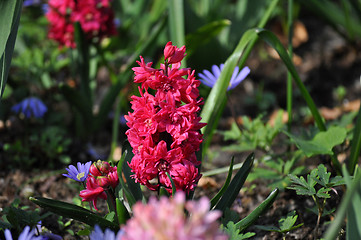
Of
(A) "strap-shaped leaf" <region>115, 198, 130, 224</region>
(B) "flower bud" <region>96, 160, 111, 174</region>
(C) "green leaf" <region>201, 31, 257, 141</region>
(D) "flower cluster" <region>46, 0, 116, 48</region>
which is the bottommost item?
(A) "strap-shaped leaf" <region>115, 198, 130, 224</region>

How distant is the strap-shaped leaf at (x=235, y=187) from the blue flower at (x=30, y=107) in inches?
43.0

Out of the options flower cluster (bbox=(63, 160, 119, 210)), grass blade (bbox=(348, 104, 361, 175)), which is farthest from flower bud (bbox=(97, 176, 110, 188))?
grass blade (bbox=(348, 104, 361, 175))

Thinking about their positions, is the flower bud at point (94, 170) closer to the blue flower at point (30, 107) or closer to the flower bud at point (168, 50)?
the flower bud at point (168, 50)

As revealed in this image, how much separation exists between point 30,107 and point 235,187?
3.81ft

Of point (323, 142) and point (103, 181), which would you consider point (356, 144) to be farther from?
point (103, 181)

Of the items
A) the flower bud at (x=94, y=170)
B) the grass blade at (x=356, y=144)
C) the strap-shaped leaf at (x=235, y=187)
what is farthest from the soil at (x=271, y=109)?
the flower bud at (x=94, y=170)

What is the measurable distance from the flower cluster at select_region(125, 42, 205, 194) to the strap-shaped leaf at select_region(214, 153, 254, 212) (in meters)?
0.18

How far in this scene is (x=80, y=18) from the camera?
195cm

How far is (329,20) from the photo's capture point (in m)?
2.39

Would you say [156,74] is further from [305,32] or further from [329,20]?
[305,32]

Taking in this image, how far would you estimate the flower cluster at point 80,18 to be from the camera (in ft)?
6.42

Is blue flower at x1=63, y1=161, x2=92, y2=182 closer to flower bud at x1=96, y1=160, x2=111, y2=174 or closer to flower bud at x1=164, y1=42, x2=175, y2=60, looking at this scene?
flower bud at x1=96, y1=160, x2=111, y2=174

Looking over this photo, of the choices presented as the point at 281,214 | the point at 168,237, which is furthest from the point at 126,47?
the point at 168,237

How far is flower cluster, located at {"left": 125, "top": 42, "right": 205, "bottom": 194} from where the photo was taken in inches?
40.3
